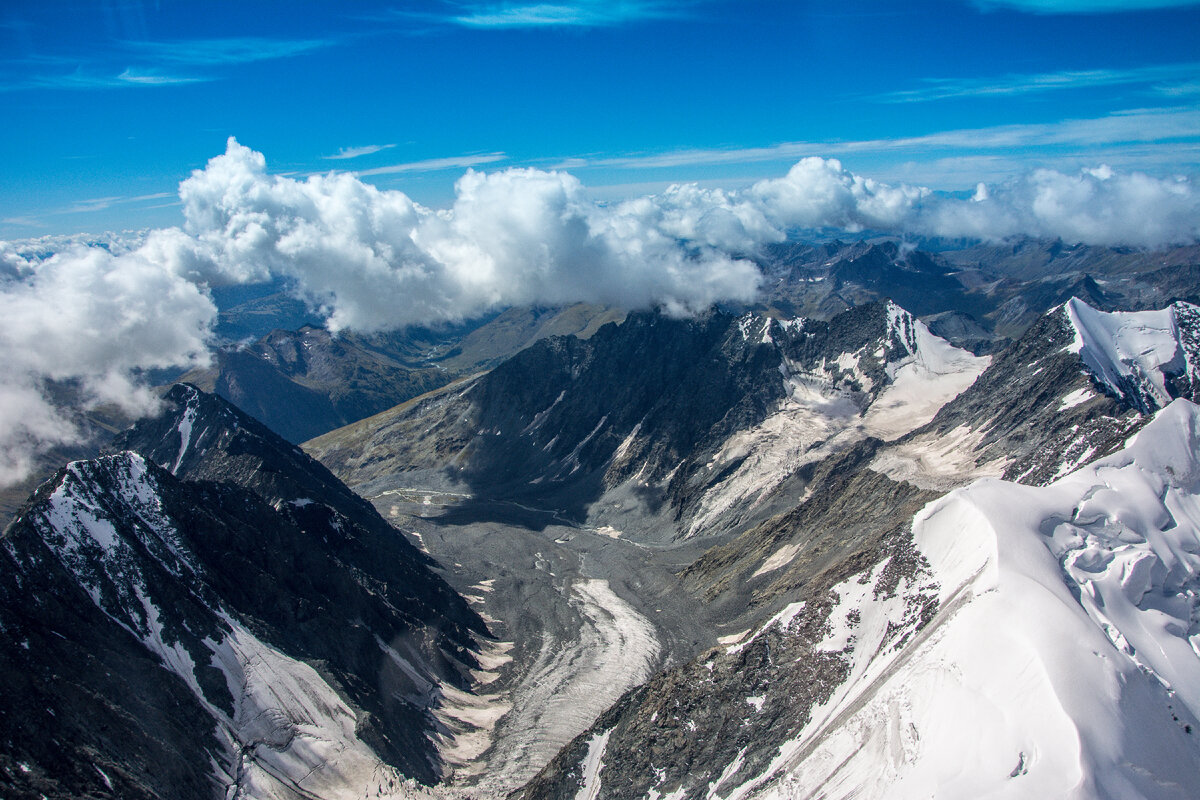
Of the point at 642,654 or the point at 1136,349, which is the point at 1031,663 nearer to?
the point at 642,654

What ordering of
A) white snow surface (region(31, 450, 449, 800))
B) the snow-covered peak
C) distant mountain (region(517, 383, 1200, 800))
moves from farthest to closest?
the snow-covered peak < white snow surface (region(31, 450, 449, 800)) < distant mountain (region(517, 383, 1200, 800))

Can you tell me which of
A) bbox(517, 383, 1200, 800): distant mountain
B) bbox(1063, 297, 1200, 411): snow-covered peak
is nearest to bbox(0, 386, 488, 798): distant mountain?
bbox(517, 383, 1200, 800): distant mountain

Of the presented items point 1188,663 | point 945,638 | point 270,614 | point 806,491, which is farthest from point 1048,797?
point 806,491

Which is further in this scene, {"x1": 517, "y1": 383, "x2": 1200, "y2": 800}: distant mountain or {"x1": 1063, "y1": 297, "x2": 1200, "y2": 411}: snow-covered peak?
{"x1": 1063, "y1": 297, "x2": 1200, "y2": 411}: snow-covered peak

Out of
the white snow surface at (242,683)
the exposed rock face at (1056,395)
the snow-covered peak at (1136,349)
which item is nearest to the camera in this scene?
A: the white snow surface at (242,683)

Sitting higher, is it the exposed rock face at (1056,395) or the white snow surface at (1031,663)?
the white snow surface at (1031,663)

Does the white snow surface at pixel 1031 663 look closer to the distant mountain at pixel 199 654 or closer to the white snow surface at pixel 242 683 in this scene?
the white snow surface at pixel 242 683

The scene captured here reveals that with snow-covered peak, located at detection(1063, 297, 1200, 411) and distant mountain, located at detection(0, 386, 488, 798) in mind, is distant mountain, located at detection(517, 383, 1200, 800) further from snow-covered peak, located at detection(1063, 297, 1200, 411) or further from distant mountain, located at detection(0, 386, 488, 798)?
snow-covered peak, located at detection(1063, 297, 1200, 411)

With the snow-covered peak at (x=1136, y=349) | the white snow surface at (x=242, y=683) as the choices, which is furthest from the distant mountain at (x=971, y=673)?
the snow-covered peak at (x=1136, y=349)
